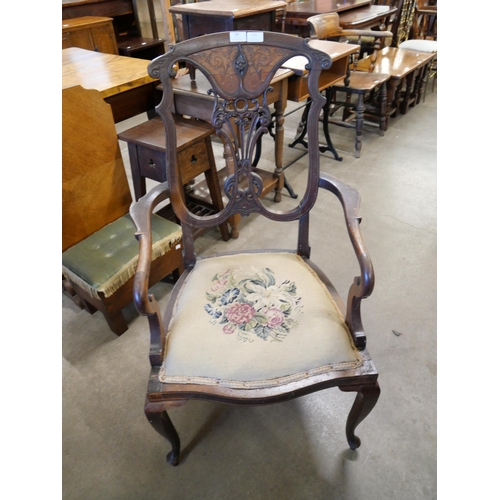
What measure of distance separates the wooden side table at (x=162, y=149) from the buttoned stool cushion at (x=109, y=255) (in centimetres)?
28

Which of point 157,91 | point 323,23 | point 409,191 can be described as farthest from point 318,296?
point 323,23

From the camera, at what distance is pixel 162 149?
5.27 ft

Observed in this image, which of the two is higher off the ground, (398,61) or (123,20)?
(123,20)

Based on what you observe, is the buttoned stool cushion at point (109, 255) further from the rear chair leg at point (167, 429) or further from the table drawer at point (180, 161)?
the rear chair leg at point (167, 429)

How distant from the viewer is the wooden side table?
1665 millimetres

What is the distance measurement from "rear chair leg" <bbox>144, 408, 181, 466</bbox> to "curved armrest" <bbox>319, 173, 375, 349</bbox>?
0.57 metres

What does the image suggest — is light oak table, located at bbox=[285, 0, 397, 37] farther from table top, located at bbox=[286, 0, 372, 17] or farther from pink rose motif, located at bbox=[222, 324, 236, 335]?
pink rose motif, located at bbox=[222, 324, 236, 335]

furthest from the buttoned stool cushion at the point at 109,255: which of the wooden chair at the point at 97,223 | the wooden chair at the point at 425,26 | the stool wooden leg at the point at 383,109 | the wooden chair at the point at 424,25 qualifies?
the wooden chair at the point at 424,25

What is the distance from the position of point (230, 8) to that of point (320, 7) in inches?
95.5

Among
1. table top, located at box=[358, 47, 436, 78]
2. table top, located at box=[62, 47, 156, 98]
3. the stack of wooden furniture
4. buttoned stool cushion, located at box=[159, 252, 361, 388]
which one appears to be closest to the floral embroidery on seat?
buttoned stool cushion, located at box=[159, 252, 361, 388]

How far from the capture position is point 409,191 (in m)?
2.58

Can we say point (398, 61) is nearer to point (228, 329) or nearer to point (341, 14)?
point (341, 14)

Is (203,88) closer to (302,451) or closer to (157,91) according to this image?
(157,91)

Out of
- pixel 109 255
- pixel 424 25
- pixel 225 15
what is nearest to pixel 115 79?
pixel 225 15
